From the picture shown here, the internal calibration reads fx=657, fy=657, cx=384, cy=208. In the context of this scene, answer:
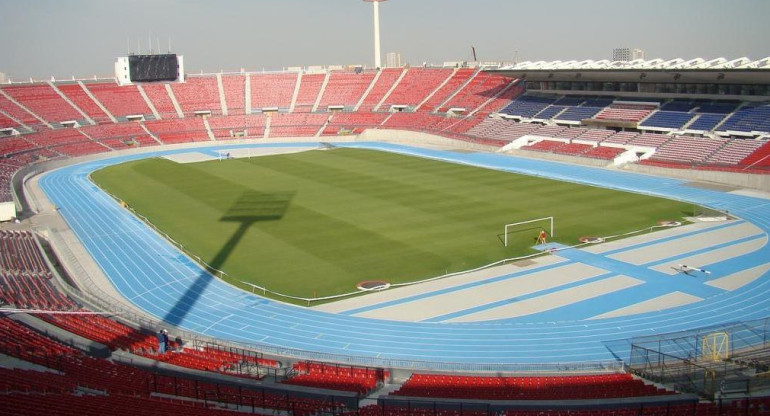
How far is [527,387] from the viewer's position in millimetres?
16578

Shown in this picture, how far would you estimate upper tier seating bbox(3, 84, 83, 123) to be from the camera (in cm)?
7450

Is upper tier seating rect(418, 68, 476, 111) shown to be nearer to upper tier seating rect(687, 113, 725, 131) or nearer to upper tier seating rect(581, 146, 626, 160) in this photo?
upper tier seating rect(581, 146, 626, 160)

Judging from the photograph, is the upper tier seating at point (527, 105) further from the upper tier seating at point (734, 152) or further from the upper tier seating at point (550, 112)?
the upper tier seating at point (734, 152)

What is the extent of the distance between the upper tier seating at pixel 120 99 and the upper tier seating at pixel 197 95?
488 centimetres

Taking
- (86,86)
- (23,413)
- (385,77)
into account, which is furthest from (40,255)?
(385,77)

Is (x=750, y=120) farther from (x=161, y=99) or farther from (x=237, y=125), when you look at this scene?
(x=161, y=99)

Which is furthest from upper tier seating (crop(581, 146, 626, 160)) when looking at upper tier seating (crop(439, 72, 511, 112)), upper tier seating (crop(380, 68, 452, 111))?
upper tier seating (crop(380, 68, 452, 111))

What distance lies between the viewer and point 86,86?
273ft

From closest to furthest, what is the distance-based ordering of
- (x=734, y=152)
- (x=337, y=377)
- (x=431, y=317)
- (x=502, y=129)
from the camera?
(x=337, y=377) < (x=431, y=317) < (x=734, y=152) < (x=502, y=129)

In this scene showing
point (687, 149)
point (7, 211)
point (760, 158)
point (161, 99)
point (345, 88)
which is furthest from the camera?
point (345, 88)

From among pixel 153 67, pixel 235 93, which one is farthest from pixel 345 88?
pixel 153 67

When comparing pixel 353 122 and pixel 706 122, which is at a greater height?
pixel 353 122

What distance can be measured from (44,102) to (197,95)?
1857cm

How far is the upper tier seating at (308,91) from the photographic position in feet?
293
